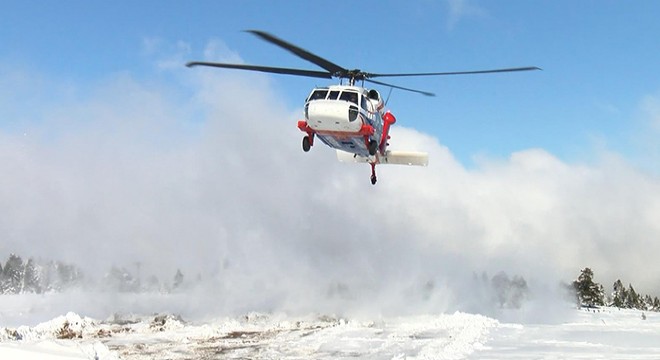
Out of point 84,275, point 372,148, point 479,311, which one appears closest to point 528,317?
point 479,311

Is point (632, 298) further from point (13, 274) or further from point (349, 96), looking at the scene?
point (13, 274)

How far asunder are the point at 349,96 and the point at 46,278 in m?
128

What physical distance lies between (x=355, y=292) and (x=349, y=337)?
1912 centimetres

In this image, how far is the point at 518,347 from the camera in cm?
2292

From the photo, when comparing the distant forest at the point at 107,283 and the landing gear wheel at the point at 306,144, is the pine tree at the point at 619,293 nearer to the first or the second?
the distant forest at the point at 107,283

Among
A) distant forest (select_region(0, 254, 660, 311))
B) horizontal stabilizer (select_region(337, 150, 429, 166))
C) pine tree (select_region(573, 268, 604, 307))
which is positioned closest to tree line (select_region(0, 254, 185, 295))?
distant forest (select_region(0, 254, 660, 311))

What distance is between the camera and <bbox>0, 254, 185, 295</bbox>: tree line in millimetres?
108312

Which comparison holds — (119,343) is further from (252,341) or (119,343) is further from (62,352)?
(62,352)

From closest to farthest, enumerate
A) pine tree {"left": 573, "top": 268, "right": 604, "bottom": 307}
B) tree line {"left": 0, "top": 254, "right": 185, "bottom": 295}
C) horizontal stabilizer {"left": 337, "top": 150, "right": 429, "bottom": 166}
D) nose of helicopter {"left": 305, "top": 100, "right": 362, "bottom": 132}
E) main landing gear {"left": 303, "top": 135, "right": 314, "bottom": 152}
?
nose of helicopter {"left": 305, "top": 100, "right": 362, "bottom": 132} < main landing gear {"left": 303, "top": 135, "right": 314, "bottom": 152} < horizontal stabilizer {"left": 337, "top": 150, "right": 429, "bottom": 166} < pine tree {"left": 573, "top": 268, "right": 604, "bottom": 307} < tree line {"left": 0, "top": 254, "right": 185, "bottom": 295}

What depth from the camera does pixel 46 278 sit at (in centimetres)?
12481

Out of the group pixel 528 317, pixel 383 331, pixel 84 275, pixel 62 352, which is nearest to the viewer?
pixel 62 352

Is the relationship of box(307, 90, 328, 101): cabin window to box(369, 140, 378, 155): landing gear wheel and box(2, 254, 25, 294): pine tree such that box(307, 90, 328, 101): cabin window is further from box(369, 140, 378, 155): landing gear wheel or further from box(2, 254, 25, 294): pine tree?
box(2, 254, 25, 294): pine tree

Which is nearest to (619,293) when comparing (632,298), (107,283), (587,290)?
(632,298)

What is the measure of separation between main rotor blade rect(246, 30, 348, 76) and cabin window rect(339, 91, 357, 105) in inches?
46.2
